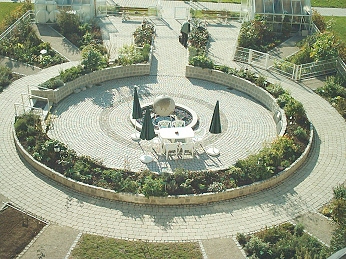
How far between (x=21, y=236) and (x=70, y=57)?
56.8 ft

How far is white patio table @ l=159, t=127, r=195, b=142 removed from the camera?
80.0 feet

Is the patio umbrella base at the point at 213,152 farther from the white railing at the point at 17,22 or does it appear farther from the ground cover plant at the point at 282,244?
the white railing at the point at 17,22

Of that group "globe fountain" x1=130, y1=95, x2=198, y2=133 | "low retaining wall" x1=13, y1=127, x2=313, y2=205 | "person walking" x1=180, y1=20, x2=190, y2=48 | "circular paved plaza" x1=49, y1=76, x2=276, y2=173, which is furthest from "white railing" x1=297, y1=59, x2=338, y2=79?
"low retaining wall" x1=13, y1=127, x2=313, y2=205

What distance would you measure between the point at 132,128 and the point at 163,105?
207 cm

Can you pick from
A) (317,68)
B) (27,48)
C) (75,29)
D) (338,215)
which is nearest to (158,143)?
(338,215)

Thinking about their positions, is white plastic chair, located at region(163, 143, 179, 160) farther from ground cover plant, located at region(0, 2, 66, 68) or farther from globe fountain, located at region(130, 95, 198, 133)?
ground cover plant, located at region(0, 2, 66, 68)

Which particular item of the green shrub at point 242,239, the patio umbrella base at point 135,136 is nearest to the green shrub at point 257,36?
the patio umbrella base at point 135,136

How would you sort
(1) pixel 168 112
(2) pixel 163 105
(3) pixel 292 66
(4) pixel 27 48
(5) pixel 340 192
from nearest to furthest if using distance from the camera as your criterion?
1. (5) pixel 340 192
2. (2) pixel 163 105
3. (1) pixel 168 112
4. (3) pixel 292 66
5. (4) pixel 27 48

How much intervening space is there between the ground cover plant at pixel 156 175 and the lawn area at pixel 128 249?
8.38 feet

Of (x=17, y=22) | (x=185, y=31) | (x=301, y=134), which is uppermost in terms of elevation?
(x=17, y=22)

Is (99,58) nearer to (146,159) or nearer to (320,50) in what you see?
(146,159)

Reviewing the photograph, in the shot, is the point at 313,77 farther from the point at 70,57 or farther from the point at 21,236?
the point at 21,236

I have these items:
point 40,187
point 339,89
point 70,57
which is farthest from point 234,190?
point 70,57

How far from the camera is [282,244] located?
18484mm
